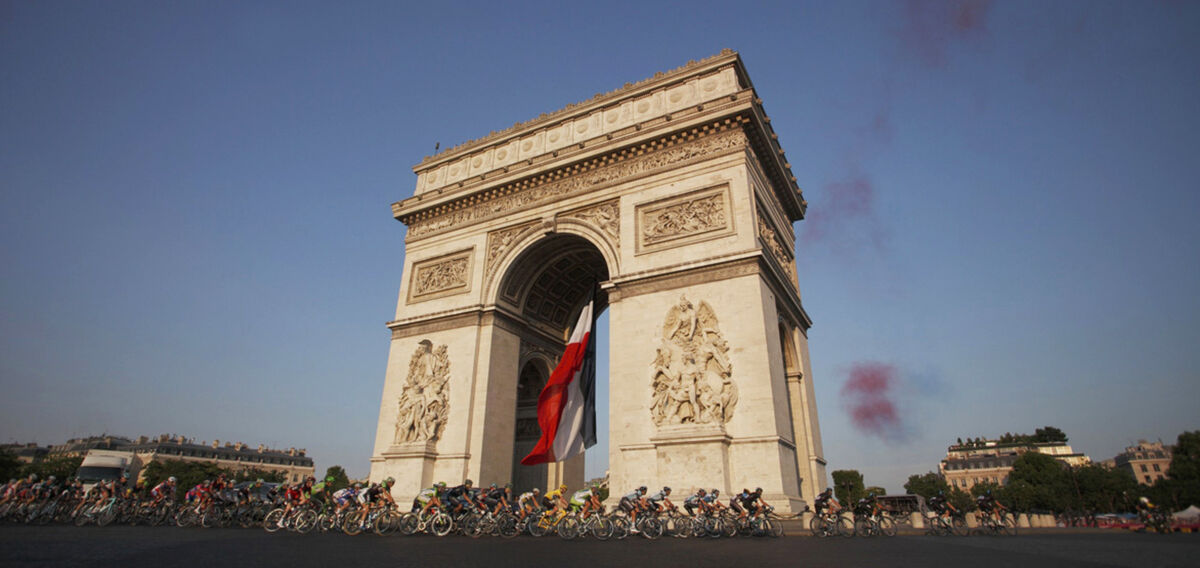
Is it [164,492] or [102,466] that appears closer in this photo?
[164,492]

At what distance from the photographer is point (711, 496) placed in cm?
1041

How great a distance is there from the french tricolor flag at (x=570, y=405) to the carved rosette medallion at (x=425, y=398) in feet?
9.07

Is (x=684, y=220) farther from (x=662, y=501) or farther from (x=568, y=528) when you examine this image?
(x=568, y=528)

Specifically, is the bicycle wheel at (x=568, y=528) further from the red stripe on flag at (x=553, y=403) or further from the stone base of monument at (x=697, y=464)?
the red stripe on flag at (x=553, y=403)

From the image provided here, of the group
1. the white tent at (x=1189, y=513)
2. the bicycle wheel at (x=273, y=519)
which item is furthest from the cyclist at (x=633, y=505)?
the white tent at (x=1189, y=513)

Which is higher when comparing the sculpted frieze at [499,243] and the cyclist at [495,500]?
the sculpted frieze at [499,243]

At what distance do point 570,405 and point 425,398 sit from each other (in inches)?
167

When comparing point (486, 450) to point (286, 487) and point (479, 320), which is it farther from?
point (286, 487)

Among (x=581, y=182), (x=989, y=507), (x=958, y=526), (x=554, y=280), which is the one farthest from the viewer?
(x=554, y=280)

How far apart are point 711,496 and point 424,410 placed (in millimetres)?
9100

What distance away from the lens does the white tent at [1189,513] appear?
12420 millimetres

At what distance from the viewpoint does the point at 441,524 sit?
10289mm

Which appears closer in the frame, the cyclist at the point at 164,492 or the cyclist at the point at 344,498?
the cyclist at the point at 344,498

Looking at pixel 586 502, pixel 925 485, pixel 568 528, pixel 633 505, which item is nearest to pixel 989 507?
pixel 633 505
